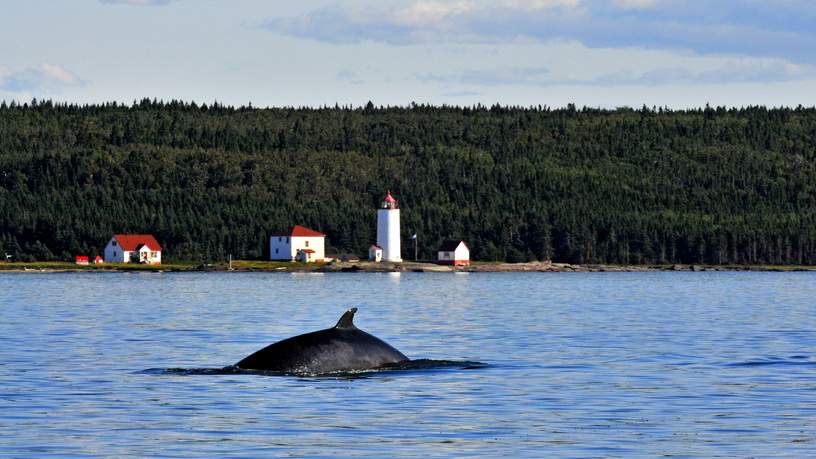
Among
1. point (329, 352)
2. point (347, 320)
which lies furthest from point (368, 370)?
point (347, 320)

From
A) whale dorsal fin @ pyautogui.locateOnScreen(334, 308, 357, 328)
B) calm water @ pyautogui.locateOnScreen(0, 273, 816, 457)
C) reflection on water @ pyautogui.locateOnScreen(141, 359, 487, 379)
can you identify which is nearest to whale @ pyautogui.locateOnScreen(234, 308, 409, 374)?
whale dorsal fin @ pyautogui.locateOnScreen(334, 308, 357, 328)

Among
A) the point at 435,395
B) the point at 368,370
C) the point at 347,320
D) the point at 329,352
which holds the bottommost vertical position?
the point at 435,395

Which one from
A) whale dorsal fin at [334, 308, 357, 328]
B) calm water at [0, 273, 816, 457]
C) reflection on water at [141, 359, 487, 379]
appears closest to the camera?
calm water at [0, 273, 816, 457]

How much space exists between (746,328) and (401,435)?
124 ft

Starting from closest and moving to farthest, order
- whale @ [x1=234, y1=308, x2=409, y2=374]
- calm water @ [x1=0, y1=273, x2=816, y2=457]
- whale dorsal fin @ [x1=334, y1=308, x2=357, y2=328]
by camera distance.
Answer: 1. calm water @ [x1=0, y1=273, x2=816, y2=457]
2. whale dorsal fin @ [x1=334, y1=308, x2=357, y2=328]
3. whale @ [x1=234, y1=308, x2=409, y2=374]

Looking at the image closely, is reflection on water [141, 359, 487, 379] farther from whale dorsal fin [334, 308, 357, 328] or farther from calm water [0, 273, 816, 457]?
whale dorsal fin [334, 308, 357, 328]

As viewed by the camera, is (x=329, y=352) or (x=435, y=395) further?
(x=329, y=352)

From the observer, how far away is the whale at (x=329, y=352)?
33.4 metres

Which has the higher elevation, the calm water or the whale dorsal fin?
the whale dorsal fin

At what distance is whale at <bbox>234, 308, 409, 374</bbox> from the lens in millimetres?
33438

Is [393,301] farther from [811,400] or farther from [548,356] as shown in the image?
[811,400]

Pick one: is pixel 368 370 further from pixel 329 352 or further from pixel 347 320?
pixel 347 320

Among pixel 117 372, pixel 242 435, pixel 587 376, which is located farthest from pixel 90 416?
pixel 587 376

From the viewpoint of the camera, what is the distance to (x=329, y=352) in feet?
110
